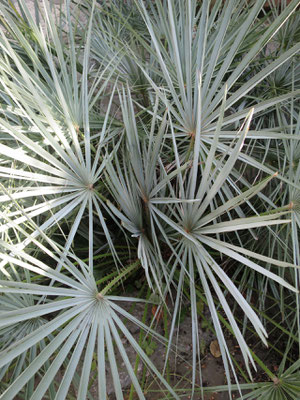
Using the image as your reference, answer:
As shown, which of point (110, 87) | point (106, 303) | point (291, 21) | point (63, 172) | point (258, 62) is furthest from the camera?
point (110, 87)

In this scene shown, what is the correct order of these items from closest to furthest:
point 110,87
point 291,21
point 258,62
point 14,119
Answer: point 14,119, point 291,21, point 258,62, point 110,87

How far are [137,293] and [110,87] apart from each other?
103cm

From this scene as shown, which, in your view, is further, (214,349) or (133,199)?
(214,349)

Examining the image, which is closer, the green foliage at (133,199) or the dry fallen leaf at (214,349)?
the green foliage at (133,199)

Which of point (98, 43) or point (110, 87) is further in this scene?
point (110, 87)

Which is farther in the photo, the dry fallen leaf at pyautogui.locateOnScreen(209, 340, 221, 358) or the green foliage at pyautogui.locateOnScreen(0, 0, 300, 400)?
the dry fallen leaf at pyautogui.locateOnScreen(209, 340, 221, 358)

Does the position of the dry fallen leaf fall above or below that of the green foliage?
below

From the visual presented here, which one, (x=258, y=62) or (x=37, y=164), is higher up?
(x=258, y=62)

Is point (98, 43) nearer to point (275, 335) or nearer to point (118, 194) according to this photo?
point (118, 194)

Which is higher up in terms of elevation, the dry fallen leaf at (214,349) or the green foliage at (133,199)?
the green foliage at (133,199)

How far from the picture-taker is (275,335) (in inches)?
53.0

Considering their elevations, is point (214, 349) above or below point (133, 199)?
below

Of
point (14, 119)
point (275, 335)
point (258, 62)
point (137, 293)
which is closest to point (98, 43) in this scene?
point (14, 119)

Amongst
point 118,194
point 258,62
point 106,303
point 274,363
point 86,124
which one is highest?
point 258,62
